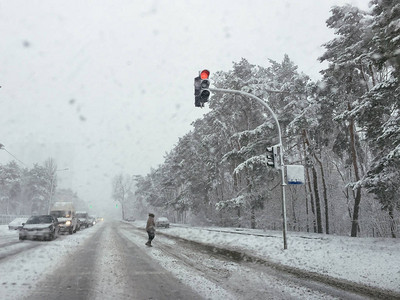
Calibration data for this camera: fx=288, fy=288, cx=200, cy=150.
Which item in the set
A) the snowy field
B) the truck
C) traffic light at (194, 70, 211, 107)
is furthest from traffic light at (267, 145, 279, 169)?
the truck

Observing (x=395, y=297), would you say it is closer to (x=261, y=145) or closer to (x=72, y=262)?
(x=72, y=262)

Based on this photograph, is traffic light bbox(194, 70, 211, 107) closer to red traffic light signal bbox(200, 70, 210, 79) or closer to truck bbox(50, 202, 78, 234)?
red traffic light signal bbox(200, 70, 210, 79)

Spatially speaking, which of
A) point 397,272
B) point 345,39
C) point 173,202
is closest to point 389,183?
point 397,272

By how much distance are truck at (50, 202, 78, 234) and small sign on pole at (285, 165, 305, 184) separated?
19.7 metres

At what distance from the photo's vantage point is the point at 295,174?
12406 mm

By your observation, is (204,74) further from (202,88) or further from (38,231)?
(38,231)

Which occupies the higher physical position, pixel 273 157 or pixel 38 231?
pixel 273 157

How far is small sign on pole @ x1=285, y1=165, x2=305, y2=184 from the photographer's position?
12.3 m

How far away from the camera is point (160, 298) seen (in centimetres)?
518

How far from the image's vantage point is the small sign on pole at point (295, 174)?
→ 1229cm

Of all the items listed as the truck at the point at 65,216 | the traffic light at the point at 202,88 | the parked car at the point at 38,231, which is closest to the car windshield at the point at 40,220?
the parked car at the point at 38,231

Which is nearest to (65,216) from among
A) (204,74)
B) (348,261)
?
(204,74)

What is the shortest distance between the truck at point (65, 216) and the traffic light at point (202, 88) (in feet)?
62.9

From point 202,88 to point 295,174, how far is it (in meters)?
5.54
